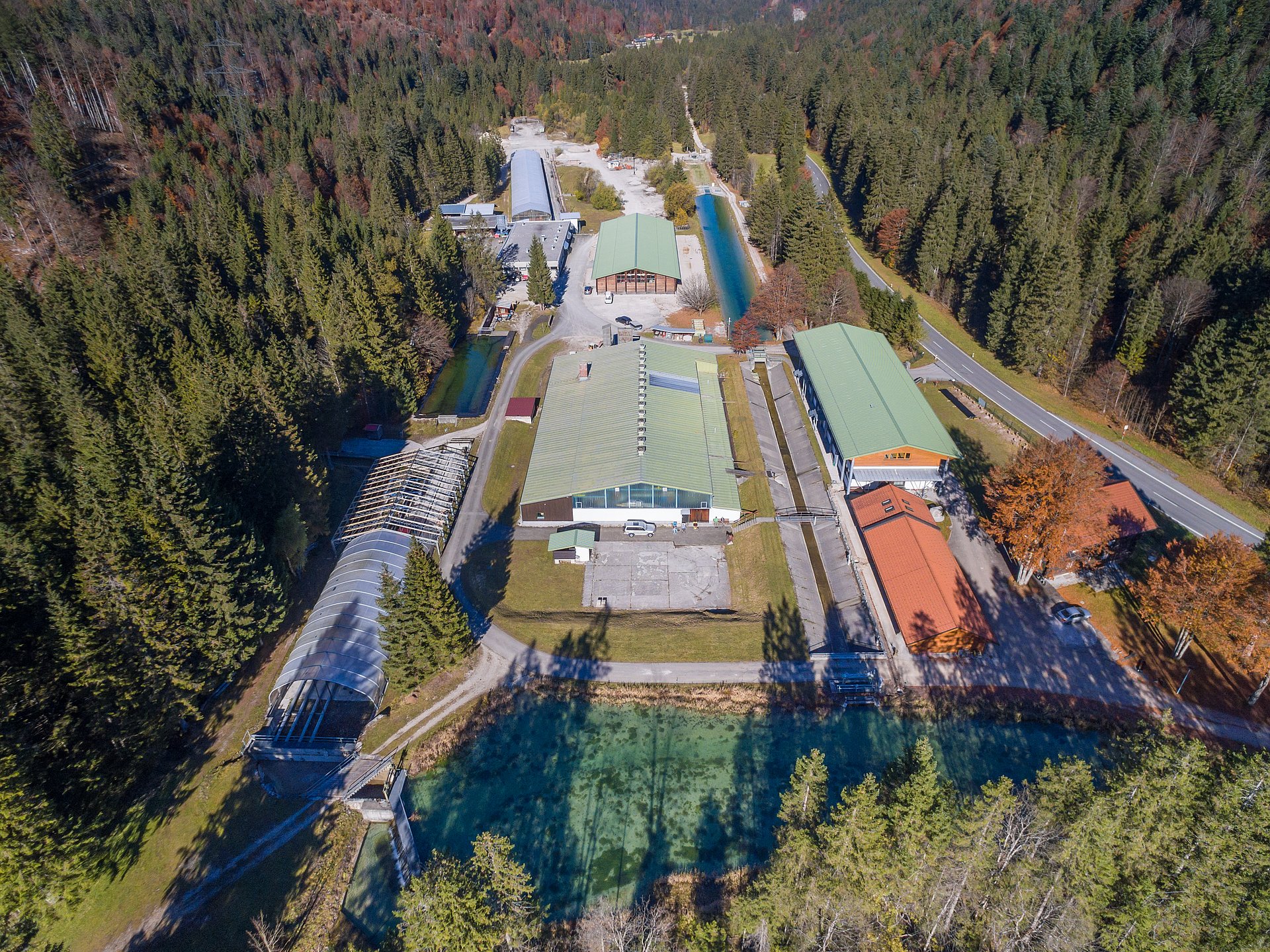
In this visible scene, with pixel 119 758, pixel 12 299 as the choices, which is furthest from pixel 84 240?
pixel 119 758

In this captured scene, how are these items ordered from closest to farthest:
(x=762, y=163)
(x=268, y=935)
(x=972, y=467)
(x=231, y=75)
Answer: (x=268, y=935)
(x=972, y=467)
(x=762, y=163)
(x=231, y=75)

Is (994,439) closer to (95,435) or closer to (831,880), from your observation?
(831,880)

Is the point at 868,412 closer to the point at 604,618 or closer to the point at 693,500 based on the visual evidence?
the point at 693,500

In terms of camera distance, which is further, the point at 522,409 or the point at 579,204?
the point at 579,204

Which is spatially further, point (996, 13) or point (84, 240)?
point (996, 13)

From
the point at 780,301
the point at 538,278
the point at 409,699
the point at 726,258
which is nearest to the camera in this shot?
the point at 409,699

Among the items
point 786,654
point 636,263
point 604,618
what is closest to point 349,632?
point 604,618

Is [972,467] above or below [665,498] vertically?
below
